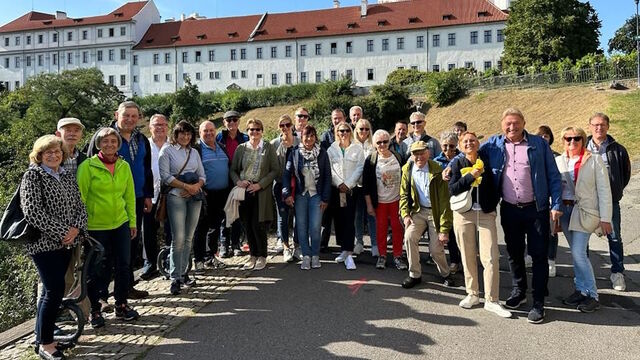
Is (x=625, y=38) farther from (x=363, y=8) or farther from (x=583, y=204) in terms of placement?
(x=583, y=204)

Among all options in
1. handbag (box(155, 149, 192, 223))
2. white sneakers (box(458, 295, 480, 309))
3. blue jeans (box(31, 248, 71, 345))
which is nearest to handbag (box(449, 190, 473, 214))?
white sneakers (box(458, 295, 480, 309))

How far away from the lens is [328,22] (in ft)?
225

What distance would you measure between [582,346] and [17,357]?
16.3ft

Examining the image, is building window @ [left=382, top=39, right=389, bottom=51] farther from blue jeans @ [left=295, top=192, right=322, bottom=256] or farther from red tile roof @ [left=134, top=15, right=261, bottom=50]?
blue jeans @ [left=295, top=192, right=322, bottom=256]

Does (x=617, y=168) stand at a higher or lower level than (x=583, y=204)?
higher

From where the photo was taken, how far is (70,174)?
4355 mm

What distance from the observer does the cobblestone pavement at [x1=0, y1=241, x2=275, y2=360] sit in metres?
4.33

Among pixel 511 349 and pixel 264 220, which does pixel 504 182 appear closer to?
pixel 511 349

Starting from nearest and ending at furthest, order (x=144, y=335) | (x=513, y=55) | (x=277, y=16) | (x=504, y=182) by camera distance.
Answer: (x=144, y=335), (x=504, y=182), (x=513, y=55), (x=277, y=16)

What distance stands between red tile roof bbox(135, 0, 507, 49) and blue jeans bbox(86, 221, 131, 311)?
207 ft

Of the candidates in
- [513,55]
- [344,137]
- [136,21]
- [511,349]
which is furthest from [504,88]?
[136,21]

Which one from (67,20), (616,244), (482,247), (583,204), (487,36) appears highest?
(67,20)

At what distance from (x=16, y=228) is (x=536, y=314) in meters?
4.81

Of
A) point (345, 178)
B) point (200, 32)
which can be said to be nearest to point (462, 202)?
point (345, 178)
